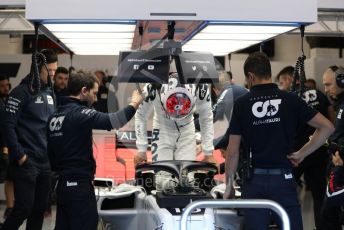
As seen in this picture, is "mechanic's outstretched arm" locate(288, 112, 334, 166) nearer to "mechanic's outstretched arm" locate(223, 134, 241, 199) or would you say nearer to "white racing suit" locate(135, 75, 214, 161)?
"mechanic's outstretched arm" locate(223, 134, 241, 199)

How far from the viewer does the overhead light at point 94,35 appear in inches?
167

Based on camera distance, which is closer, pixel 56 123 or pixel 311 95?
pixel 56 123

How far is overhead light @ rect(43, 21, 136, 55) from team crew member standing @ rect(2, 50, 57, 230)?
340 millimetres

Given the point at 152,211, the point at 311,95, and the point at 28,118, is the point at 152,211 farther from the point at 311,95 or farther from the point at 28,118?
the point at 311,95

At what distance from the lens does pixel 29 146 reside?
18.1ft

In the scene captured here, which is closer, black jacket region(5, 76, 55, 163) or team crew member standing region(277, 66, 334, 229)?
black jacket region(5, 76, 55, 163)

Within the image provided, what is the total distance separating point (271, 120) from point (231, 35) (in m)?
0.95

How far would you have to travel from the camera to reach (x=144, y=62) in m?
4.66

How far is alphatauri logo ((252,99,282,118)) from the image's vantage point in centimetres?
417

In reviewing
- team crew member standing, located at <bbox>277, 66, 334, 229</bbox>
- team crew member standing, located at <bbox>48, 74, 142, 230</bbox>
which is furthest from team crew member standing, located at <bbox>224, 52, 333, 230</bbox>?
team crew member standing, located at <bbox>277, 66, 334, 229</bbox>

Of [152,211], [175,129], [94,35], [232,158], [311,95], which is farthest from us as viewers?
[311,95]

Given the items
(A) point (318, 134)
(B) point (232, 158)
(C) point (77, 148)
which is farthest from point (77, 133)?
(A) point (318, 134)

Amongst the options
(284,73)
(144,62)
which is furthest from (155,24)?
(284,73)

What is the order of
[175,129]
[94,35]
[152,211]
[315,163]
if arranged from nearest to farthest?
1. [152,211]
2. [94,35]
3. [175,129]
4. [315,163]
